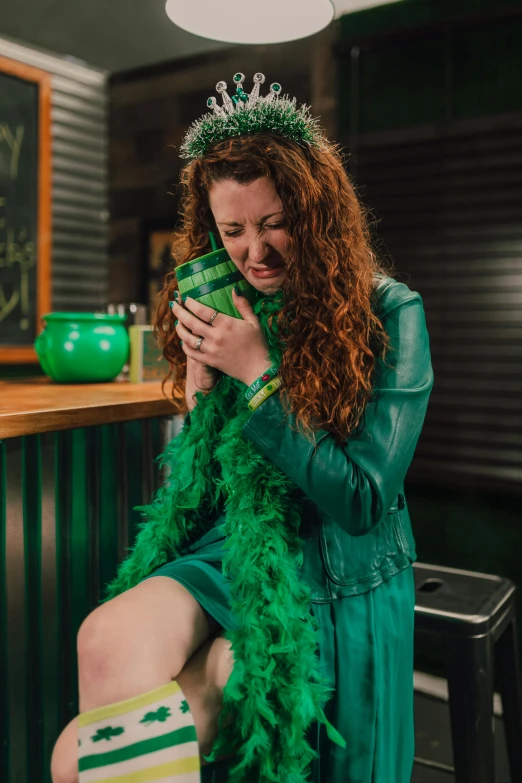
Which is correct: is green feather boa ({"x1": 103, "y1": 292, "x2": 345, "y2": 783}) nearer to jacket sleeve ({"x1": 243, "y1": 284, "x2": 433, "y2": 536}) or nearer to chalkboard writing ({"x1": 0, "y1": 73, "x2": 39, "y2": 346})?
jacket sleeve ({"x1": 243, "y1": 284, "x2": 433, "y2": 536})

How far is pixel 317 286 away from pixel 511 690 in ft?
5.19

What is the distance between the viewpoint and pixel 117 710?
1.04 meters

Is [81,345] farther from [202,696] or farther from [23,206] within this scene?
[23,206]

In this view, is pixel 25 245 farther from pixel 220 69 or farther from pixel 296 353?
pixel 296 353

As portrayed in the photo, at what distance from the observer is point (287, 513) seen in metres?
1.30

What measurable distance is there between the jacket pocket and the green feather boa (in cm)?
5

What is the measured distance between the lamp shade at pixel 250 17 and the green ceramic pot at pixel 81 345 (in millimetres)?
941

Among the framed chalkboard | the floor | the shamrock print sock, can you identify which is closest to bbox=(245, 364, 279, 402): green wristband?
the shamrock print sock

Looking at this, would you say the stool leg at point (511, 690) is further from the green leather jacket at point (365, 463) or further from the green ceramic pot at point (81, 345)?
the green ceramic pot at point (81, 345)

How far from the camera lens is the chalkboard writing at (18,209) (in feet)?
10.7

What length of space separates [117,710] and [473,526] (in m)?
2.33

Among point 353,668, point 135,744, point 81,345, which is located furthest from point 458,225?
point 135,744

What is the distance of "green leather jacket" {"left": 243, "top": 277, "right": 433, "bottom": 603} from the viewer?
3.78ft

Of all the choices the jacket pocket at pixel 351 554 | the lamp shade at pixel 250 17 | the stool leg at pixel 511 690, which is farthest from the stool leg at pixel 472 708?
the lamp shade at pixel 250 17
